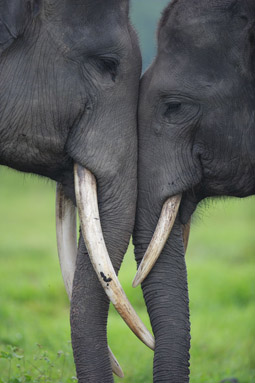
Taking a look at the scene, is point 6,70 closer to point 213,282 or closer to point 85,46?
point 85,46

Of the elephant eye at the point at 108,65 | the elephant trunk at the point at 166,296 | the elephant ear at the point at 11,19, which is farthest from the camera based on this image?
the elephant eye at the point at 108,65

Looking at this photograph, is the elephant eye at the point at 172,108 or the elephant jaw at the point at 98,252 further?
the elephant eye at the point at 172,108

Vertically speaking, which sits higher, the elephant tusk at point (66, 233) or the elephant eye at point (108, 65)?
the elephant eye at point (108, 65)

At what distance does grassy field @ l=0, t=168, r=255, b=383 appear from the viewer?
6.49 meters

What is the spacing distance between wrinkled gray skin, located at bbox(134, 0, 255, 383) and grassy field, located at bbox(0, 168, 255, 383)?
528 millimetres

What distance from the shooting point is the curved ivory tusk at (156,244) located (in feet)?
17.2

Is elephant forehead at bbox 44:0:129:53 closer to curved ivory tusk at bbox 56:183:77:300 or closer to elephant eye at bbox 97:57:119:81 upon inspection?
elephant eye at bbox 97:57:119:81

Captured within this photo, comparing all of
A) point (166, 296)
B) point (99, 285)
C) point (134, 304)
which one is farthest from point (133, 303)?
point (99, 285)

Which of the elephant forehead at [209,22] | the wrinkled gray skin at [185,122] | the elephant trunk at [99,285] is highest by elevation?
the elephant forehead at [209,22]

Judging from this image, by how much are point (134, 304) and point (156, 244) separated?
423 centimetres

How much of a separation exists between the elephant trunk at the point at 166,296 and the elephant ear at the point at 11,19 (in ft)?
3.39

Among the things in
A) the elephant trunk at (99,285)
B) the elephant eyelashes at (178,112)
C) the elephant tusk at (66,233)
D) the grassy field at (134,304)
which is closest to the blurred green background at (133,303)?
the grassy field at (134,304)

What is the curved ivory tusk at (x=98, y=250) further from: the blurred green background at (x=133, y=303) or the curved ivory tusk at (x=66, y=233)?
the blurred green background at (x=133, y=303)

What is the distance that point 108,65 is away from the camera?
209 inches
